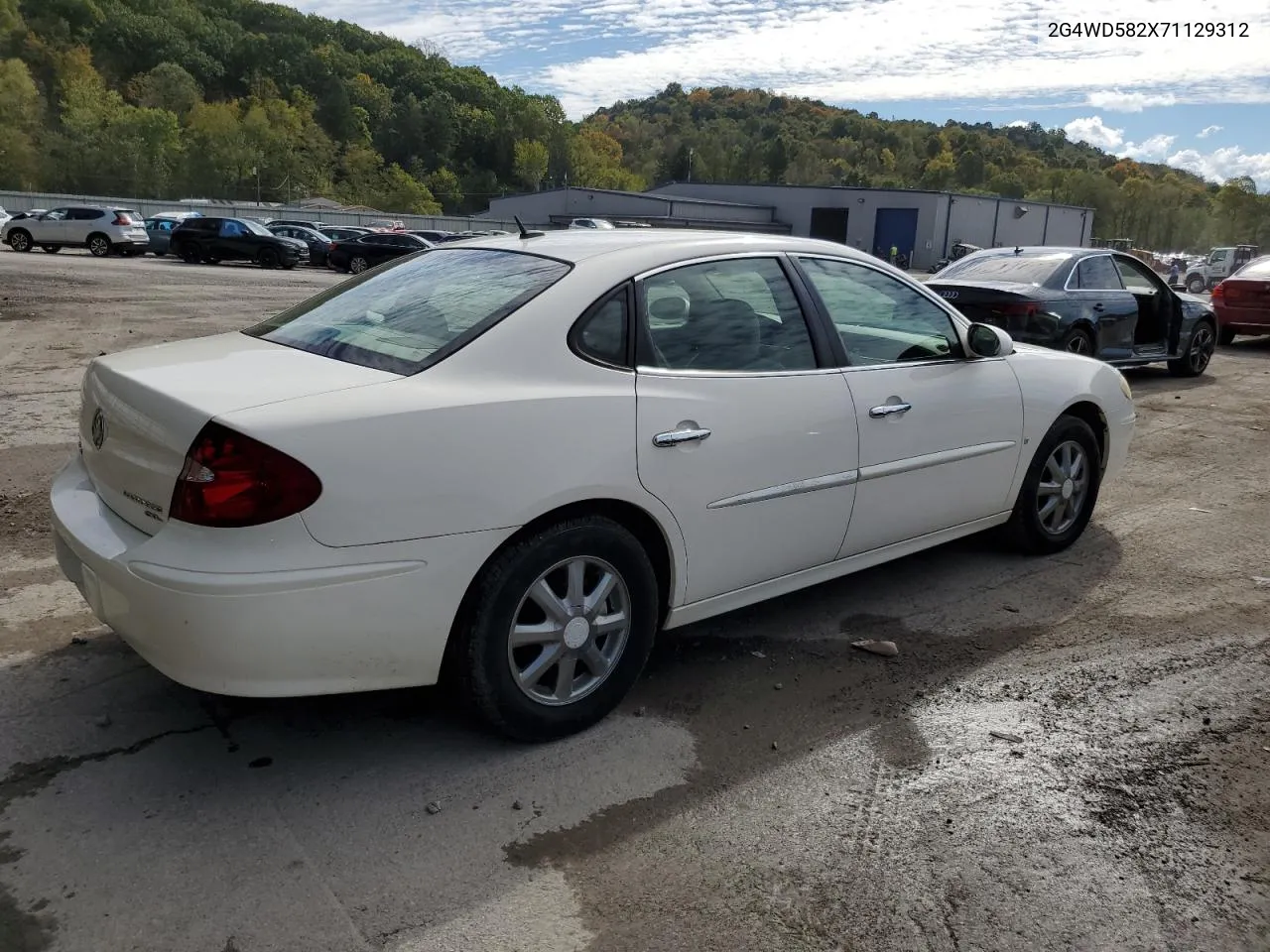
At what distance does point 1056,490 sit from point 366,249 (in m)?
28.1

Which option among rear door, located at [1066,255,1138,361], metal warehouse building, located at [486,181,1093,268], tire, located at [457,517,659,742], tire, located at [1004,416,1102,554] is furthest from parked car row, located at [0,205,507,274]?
metal warehouse building, located at [486,181,1093,268]

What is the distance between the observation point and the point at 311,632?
2.73 m

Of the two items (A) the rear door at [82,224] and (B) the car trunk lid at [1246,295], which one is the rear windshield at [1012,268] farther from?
(A) the rear door at [82,224]

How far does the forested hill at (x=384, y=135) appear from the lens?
98.4 meters

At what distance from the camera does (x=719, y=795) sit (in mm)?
3037

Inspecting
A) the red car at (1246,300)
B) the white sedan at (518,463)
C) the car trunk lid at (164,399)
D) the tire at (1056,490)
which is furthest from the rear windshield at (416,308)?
the red car at (1246,300)

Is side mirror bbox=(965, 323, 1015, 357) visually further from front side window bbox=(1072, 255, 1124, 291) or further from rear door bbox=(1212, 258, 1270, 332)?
rear door bbox=(1212, 258, 1270, 332)

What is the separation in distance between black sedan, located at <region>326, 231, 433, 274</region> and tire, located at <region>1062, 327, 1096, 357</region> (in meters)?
22.9

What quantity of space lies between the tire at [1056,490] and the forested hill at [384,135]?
330 ft

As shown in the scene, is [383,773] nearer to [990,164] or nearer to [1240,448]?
[1240,448]

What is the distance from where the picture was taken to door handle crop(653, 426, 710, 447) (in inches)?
130

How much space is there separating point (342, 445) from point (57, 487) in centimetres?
138

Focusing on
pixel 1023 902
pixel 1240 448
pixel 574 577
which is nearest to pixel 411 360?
pixel 574 577

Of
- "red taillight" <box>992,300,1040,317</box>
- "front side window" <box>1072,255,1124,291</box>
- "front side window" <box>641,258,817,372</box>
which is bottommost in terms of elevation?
"red taillight" <box>992,300,1040,317</box>
